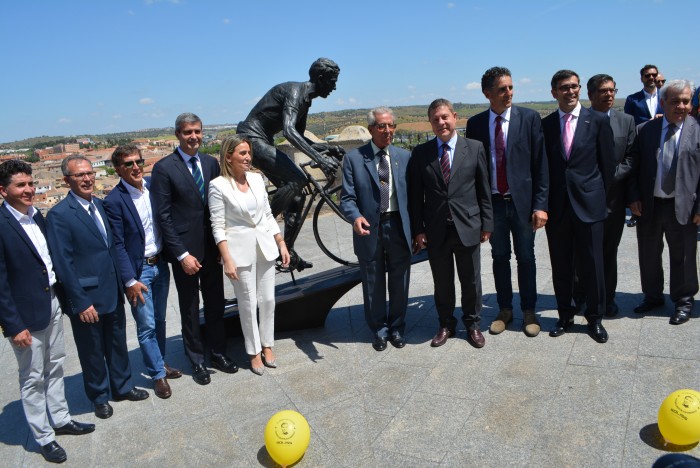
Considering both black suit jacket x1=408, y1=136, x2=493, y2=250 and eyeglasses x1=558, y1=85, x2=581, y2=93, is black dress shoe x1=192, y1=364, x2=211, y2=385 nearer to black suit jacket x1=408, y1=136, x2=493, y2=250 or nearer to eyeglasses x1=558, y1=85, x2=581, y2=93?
black suit jacket x1=408, y1=136, x2=493, y2=250

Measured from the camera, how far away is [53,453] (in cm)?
286

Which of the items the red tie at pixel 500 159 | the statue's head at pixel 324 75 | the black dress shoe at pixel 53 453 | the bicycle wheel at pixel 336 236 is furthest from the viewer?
the bicycle wheel at pixel 336 236

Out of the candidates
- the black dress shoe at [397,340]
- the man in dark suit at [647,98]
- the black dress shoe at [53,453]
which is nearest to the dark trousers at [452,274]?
the black dress shoe at [397,340]

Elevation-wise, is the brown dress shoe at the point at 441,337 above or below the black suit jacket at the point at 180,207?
below

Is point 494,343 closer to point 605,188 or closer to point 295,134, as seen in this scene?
point 605,188

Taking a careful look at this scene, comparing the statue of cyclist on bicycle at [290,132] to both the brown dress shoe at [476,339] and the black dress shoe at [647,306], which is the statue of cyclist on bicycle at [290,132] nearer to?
the brown dress shoe at [476,339]

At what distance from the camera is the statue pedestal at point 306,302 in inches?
168

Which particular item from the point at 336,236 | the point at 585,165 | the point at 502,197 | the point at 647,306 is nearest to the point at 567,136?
the point at 585,165

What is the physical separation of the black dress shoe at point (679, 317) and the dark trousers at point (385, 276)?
203cm

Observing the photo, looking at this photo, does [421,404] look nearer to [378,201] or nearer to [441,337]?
[441,337]

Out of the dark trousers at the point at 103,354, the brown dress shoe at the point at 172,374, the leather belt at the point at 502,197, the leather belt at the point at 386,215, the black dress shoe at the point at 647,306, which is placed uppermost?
the leather belt at the point at 502,197

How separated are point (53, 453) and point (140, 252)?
126 cm

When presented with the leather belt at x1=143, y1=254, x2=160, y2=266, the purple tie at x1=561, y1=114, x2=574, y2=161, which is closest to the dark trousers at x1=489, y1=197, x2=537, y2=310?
the purple tie at x1=561, y1=114, x2=574, y2=161

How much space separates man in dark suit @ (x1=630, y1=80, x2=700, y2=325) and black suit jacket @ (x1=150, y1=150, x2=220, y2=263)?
3.30m
